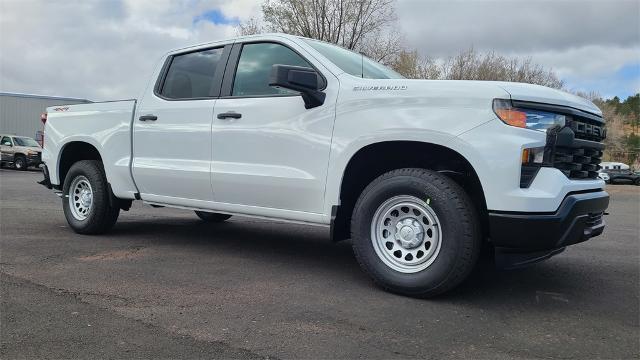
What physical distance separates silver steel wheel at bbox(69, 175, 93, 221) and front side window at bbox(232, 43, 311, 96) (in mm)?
2517

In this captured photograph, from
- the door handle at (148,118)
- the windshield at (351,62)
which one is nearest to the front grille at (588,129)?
the windshield at (351,62)

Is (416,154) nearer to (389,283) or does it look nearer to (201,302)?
(389,283)

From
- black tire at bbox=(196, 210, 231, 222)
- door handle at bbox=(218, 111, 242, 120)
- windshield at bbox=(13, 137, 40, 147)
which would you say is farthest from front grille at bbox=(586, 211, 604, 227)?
windshield at bbox=(13, 137, 40, 147)

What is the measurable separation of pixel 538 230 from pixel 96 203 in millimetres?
4759

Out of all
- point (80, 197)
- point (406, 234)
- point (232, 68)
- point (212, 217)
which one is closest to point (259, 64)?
point (232, 68)

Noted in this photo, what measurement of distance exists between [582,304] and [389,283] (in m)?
1.45

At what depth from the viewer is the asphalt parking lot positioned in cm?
309

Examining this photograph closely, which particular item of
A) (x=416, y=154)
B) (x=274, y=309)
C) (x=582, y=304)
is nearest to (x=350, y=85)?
(x=416, y=154)

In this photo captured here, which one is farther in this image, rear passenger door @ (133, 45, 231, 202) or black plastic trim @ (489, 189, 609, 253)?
rear passenger door @ (133, 45, 231, 202)

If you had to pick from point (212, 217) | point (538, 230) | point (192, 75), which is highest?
point (192, 75)

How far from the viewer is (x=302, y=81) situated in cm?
423

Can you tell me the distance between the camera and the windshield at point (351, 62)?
4724 mm

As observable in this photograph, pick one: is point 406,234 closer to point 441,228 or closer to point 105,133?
point 441,228

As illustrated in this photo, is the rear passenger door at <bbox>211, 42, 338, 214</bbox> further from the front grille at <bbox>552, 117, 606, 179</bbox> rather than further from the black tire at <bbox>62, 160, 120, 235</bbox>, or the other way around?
the black tire at <bbox>62, 160, 120, 235</bbox>
